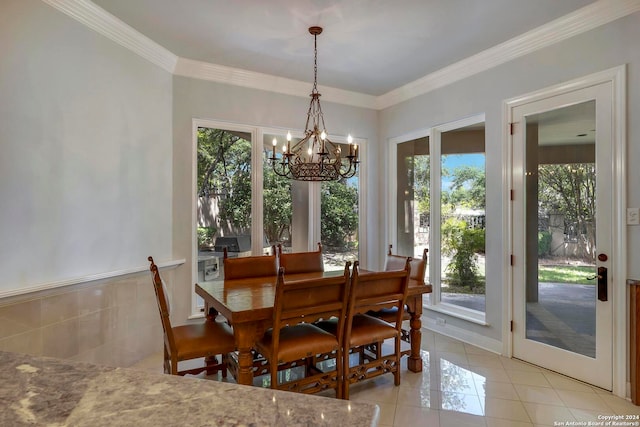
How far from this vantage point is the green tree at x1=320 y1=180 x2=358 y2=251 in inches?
173

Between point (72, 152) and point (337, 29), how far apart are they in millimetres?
2180

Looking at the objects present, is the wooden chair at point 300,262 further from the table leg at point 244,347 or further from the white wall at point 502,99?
the white wall at point 502,99

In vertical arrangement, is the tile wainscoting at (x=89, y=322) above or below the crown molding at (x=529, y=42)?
below

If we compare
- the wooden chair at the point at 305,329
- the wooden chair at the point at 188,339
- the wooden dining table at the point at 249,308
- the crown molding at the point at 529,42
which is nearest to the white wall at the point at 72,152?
the wooden chair at the point at 188,339

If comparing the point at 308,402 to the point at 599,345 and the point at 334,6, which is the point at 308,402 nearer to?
the point at 334,6

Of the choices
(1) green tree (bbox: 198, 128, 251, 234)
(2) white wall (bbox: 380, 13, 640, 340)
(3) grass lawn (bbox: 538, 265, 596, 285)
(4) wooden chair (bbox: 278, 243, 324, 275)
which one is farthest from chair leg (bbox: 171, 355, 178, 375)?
(3) grass lawn (bbox: 538, 265, 596, 285)

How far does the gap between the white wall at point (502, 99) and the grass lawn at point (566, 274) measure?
279mm

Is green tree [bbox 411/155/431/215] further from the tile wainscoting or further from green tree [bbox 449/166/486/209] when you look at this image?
the tile wainscoting

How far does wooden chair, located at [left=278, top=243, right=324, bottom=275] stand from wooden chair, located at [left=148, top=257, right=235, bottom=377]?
2.92 feet

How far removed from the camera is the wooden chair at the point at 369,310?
2.36 m

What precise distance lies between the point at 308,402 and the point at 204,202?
313 centimetres

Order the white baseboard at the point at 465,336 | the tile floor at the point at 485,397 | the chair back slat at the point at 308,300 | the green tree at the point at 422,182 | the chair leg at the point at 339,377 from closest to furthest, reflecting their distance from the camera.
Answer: the chair back slat at the point at 308,300
the tile floor at the point at 485,397
the chair leg at the point at 339,377
the white baseboard at the point at 465,336
the green tree at the point at 422,182

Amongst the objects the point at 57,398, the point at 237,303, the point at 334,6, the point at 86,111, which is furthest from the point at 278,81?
the point at 57,398

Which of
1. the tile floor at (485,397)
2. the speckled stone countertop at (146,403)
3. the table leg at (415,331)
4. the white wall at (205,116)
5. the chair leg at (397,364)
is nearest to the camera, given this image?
the speckled stone countertop at (146,403)
